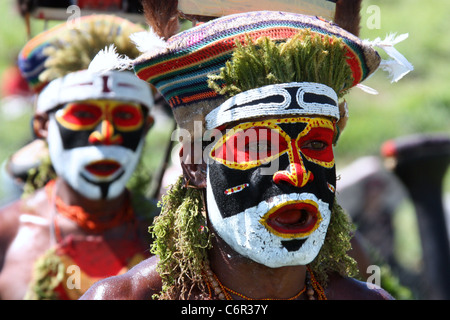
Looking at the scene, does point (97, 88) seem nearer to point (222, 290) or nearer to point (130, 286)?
point (130, 286)

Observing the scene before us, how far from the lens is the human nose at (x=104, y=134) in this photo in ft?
14.6

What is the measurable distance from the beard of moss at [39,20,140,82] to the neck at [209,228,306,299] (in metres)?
1.96

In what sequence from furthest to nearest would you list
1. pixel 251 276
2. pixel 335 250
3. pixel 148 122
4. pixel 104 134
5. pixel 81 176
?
pixel 148 122 → pixel 81 176 → pixel 104 134 → pixel 335 250 → pixel 251 276

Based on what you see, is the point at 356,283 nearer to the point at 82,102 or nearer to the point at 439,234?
the point at 82,102

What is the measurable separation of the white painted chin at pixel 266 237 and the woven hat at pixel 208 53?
413 millimetres

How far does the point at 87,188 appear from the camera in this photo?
4586mm

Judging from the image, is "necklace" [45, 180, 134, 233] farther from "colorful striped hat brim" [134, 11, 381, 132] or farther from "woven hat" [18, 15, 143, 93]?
"colorful striped hat brim" [134, 11, 381, 132]

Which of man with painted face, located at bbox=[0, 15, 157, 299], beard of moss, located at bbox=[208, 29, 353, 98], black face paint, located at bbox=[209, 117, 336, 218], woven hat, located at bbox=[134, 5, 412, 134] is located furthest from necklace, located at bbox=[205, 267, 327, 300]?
man with painted face, located at bbox=[0, 15, 157, 299]

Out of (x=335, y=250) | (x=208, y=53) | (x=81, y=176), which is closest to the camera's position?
(x=208, y=53)

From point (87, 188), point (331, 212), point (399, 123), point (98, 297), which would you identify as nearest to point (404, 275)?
point (87, 188)

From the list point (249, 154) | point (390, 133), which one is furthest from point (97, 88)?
point (390, 133)

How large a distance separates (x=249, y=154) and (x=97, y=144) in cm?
187

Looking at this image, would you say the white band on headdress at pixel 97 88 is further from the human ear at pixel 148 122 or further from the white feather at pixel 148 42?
the white feather at pixel 148 42

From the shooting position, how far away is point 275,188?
274 cm
